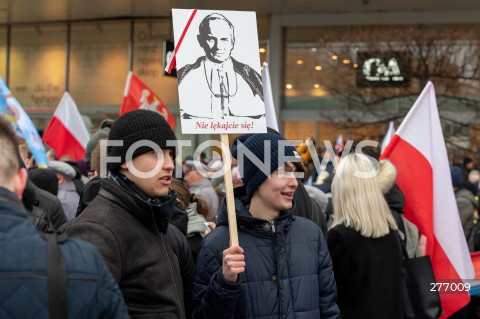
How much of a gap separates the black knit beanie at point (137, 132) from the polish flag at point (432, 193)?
2.67 meters

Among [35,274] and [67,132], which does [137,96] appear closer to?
[67,132]

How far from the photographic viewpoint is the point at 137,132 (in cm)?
303

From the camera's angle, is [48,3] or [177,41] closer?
[177,41]

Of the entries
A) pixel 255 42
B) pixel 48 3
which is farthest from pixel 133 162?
pixel 48 3

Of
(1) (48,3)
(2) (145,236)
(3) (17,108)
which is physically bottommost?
(2) (145,236)

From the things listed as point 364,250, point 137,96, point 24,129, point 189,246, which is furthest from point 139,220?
point 137,96

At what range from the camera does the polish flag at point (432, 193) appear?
4.97 m

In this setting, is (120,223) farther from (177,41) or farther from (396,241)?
(396,241)

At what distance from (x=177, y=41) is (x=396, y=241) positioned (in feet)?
6.04

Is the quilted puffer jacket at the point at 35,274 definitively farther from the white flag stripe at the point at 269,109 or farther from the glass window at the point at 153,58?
the glass window at the point at 153,58

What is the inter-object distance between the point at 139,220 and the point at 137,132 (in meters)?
0.39

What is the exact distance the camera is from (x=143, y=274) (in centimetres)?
279

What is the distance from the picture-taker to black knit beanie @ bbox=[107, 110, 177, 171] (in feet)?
9.88

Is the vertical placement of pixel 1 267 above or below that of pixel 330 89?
below
